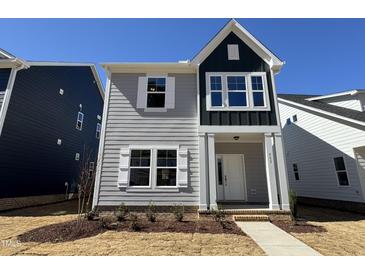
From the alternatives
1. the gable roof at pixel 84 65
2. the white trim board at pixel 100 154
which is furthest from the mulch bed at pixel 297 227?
the gable roof at pixel 84 65

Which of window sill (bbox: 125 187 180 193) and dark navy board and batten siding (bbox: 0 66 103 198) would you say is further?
dark navy board and batten siding (bbox: 0 66 103 198)

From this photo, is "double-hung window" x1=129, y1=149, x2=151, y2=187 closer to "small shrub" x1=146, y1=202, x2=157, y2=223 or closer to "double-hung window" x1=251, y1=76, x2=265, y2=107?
"small shrub" x1=146, y1=202, x2=157, y2=223

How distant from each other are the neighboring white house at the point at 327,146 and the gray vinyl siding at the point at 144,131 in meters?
7.39

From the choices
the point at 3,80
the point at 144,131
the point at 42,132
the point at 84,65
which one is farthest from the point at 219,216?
the point at 84,65

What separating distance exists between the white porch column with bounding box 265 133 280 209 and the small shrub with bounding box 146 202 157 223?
4254 mm

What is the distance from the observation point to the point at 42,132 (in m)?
11.7

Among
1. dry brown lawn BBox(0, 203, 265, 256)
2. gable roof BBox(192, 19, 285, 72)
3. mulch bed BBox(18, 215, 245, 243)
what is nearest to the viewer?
dry brown lawn BBox(0, 203, 265, 256)

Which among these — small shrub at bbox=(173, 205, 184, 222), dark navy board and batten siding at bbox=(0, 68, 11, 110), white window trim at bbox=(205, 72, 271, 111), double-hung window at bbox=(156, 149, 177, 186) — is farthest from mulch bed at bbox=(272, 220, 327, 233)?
dark navy board and batten siding at bbox=(0, 68, 11, 110)

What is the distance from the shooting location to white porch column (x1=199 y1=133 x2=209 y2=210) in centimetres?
742

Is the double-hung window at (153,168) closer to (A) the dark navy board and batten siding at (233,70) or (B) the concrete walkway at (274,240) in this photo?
(A) the dark navy board and batten siding at (233,70)
